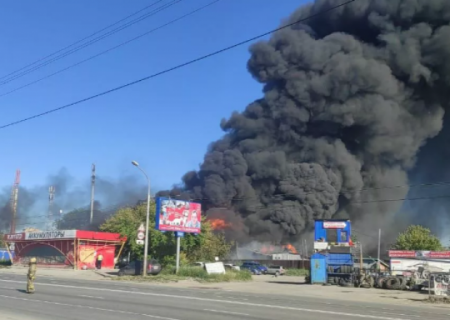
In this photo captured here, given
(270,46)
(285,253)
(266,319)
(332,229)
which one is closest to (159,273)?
(332,229)

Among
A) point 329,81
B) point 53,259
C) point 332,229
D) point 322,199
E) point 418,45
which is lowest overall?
point 53,259

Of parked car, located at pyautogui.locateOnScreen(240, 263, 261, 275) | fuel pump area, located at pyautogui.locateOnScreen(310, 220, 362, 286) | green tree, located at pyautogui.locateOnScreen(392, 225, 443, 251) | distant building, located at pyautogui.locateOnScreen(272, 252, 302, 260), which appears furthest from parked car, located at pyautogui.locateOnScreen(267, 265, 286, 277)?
green tree, located at pyautogui.locateOnScreen(392, 225, 443, 251)

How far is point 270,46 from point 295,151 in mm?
13154

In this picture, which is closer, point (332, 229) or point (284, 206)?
point (332, 229)

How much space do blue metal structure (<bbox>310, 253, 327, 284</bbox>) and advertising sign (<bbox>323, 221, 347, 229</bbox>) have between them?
2.37 m

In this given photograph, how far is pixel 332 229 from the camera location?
30172 mm

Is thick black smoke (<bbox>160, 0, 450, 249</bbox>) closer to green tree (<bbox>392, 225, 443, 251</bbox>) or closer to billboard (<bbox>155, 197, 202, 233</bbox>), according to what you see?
green tree (<bbox>392, 225, 443, 251</bbox>)

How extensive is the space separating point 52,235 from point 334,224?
25.8 meters

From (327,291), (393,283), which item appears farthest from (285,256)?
(327,291)

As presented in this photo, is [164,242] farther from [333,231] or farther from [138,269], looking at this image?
[333,231]

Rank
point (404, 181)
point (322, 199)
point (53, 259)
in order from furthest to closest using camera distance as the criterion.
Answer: point (404, 181), point (322, 199), point (53, 259)

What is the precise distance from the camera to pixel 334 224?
98.9 feet

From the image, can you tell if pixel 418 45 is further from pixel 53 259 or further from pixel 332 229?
pixel 53 259

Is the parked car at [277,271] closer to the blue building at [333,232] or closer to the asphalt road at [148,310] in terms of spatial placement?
the blue building at [333,232]
